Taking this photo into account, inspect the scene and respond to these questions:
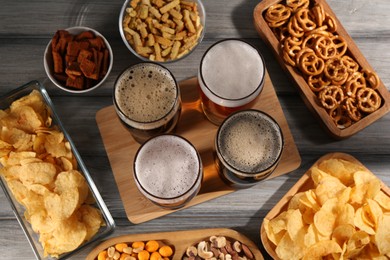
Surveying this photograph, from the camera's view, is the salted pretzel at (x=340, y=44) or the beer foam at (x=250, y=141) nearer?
the beer foam at (x=250, y=141)

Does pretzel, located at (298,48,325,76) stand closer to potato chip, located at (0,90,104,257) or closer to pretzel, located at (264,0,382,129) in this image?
pretzel, located at (264,0,382,129)

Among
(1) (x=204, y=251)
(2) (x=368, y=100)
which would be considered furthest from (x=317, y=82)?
(1) (x=204, y=251)

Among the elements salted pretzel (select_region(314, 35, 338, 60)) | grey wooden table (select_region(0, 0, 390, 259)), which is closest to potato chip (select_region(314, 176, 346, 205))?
grey wooden table (select_region(0, 0, 390, 259))

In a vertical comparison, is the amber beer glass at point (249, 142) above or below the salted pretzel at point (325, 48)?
below

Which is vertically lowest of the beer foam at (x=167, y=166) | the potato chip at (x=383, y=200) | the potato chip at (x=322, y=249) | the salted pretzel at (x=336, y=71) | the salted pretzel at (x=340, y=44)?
the potato chip at (x=322, y=249)

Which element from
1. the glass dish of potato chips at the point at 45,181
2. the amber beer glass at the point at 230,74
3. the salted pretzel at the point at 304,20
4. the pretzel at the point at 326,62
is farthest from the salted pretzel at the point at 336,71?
the glass dish of potato chips at the point at 45,181

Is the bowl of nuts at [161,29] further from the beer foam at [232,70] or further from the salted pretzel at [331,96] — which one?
the salted pretzel at [331,96]
